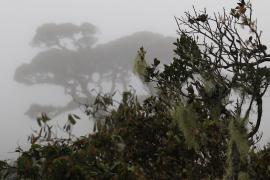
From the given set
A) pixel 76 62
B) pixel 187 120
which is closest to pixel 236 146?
pixel 187 120

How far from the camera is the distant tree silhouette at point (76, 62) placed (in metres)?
46.1

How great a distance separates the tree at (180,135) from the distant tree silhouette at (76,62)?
127 feet

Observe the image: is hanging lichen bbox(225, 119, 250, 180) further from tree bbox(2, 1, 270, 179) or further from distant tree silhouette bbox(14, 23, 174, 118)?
distant tree silhouette bbox(14, 23, 174, 118)

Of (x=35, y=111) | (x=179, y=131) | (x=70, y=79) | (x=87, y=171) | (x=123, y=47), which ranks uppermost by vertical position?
(x=123, y=47)

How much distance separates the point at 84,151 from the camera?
5.02 metres

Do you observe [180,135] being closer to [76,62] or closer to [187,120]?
[187,120]

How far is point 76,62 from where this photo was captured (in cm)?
4750

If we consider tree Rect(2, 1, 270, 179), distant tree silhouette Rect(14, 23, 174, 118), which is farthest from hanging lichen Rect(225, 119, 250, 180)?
distant tree silhouette Rect(14, 23, 174, 118)

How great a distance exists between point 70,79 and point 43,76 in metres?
2.47

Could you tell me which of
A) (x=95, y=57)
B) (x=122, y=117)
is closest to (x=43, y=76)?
(x=95, y=57)

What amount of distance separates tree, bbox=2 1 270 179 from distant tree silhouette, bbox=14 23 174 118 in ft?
127

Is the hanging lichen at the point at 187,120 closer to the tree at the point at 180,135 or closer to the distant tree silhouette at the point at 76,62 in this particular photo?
the tree at the point at 180,135

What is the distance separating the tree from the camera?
4.94m

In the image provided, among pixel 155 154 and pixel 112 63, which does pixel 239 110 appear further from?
pixel 112 63
